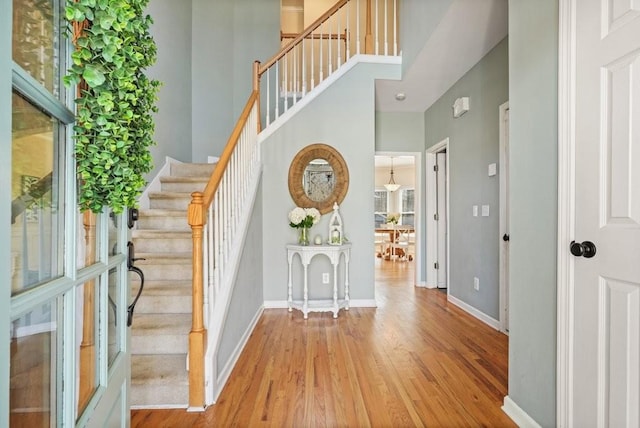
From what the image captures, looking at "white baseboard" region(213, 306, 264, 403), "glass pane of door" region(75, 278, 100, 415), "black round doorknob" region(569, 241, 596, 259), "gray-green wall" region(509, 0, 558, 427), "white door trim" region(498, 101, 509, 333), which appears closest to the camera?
"glass pane of door" region(75, 278, 100, 415)

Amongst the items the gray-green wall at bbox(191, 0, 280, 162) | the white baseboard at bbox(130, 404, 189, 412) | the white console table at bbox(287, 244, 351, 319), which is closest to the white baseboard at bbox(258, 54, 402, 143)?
the gray-green wall at bbox(191, 0, 280, 162)

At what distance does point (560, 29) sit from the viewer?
4.45 ft

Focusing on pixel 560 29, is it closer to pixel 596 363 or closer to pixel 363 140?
pixel 596 363

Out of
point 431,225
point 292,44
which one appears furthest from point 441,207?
point 292,44

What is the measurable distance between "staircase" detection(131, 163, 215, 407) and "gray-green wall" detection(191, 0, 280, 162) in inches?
53.5

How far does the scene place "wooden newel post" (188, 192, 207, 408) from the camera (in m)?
1.73

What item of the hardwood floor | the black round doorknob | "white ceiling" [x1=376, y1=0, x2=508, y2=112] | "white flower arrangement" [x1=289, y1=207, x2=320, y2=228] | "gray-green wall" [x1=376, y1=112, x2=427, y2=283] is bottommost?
the hardwood floor

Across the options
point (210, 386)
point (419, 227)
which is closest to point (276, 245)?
point (210, 386)

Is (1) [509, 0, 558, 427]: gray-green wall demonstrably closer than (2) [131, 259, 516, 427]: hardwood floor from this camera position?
Yes

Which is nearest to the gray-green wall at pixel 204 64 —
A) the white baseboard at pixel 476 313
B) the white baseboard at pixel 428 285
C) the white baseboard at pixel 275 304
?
the white baseboard at pixel 275 304

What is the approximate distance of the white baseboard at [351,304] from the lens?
11.6 ft

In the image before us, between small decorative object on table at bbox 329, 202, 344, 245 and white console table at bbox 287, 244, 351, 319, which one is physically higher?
small decorative object on table at bbox 329, 202, 344, 245

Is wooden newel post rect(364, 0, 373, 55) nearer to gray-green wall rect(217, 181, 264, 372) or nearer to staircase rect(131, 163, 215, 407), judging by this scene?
gray-green wall rect(217, 181, 264, 372)

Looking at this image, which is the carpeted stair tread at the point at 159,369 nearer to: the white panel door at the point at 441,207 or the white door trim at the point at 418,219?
the white door trim at the point at 418,219
